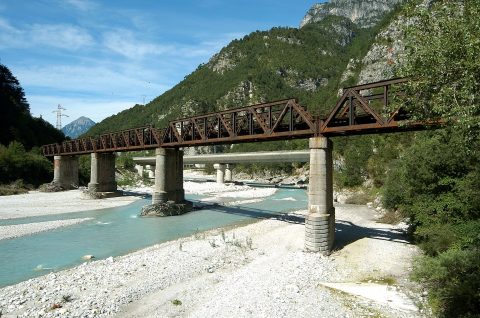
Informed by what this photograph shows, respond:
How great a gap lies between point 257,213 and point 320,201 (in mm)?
18150

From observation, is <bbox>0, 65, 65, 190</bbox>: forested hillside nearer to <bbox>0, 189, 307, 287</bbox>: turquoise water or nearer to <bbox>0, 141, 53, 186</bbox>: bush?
<bbox>0, 141, 53, 186</bbox>: bush

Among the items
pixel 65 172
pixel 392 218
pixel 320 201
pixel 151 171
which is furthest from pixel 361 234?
pixel 151 171

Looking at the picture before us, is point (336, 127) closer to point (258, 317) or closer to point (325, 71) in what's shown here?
point (258, 317)

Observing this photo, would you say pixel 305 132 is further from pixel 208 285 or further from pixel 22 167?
pixel 22 167

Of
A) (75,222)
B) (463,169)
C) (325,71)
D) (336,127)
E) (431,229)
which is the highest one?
(325,71)

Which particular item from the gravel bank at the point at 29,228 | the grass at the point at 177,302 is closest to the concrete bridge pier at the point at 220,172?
the gravel bank at the point at 29,228

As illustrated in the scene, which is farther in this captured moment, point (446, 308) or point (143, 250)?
point (143, 250)

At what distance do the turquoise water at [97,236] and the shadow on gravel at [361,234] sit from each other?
10.4m

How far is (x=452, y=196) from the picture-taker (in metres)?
18.3

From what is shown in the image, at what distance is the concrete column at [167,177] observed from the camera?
132ft

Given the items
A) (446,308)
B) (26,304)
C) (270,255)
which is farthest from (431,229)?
(26,304)

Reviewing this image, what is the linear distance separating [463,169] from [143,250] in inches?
775

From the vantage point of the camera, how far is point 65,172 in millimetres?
70750

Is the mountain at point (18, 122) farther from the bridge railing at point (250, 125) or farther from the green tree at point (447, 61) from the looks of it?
the green tree at point (447, 61)
